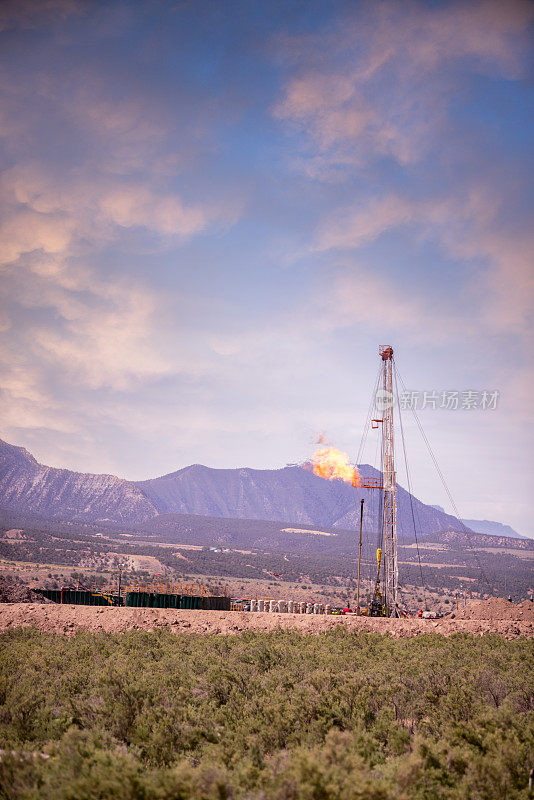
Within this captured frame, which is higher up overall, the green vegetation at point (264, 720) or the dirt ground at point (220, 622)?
the green vegetation at point (264, 720)

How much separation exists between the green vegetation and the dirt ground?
797 cm

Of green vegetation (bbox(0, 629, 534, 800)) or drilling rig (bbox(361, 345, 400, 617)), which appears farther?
drilling rig (bbox(361, 345, 400, 617))

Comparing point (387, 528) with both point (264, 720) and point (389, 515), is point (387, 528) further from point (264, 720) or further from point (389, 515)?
point (264, 720)

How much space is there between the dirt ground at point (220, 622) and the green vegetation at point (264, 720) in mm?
7972

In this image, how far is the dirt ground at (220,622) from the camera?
41.7m

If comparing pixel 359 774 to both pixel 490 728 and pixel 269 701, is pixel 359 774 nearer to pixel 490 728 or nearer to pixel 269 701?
pixel 490 728

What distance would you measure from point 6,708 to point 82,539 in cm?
15591

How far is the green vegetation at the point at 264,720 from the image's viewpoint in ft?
41.6

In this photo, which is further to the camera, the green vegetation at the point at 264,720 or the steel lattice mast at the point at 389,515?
the steel lattice mast at the point at 389,515

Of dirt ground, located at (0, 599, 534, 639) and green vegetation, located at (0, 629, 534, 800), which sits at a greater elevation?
green vegetation, located at (0, 629, 534, 800)

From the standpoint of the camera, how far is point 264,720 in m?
19.4

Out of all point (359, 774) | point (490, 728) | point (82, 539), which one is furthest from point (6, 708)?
point (82, 539)

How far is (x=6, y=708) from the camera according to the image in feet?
67.4

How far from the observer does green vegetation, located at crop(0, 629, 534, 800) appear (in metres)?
12.7
